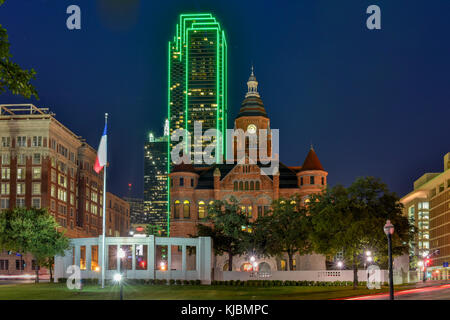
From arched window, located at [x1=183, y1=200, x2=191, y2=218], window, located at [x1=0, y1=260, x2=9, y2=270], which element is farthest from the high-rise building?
window, located at [x1=0, y1=260, x2=9, y2=270]

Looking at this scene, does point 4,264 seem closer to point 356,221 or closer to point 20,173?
point 20,173

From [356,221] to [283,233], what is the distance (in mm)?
28055

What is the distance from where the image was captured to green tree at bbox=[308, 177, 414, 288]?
67.8 metres

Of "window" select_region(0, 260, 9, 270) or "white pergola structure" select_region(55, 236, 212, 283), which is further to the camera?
"window" select_region(0, 260, 9, 270)

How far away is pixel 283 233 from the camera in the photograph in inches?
3789

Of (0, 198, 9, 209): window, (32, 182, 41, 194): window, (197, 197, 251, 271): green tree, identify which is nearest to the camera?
(197, 197, 251, 271): green tree

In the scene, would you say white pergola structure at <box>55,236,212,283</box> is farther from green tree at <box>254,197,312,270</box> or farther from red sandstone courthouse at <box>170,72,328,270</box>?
red sandstone courthouse at <box>170,72,328,270</box>

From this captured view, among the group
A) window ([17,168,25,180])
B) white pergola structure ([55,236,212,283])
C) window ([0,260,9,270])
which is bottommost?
window ([0,260,9,270])

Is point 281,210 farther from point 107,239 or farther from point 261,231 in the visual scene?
point 107,239

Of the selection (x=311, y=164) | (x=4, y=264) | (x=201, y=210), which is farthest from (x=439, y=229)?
(x=4, y=264)

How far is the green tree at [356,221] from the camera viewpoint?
67.8 m

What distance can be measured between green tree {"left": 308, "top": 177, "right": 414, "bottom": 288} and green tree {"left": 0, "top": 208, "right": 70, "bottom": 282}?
33.0 metres

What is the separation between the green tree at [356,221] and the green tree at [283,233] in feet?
49.3
